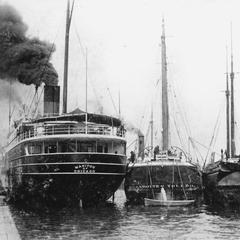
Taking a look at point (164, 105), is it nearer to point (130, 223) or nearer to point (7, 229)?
point (130, 223)

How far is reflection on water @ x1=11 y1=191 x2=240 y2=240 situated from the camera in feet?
55.4

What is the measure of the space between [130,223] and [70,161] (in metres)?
5.93

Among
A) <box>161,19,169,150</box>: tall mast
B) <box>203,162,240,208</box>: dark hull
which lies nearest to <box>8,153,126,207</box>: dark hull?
<box>203,162,240,208</box>: dark hull

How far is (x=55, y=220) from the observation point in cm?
2062

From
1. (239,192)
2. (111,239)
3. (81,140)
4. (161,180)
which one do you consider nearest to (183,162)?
(161,180)

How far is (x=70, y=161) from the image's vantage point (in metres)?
24.7

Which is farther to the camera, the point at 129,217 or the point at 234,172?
the point at 234,172

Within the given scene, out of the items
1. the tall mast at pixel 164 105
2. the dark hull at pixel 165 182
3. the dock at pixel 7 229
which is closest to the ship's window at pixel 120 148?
the dark hull at pixel 165 182

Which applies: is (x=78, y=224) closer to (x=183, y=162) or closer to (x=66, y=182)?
(x=66, y=182)

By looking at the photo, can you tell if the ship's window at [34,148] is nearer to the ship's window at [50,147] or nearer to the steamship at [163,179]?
the ship's window at [50,147]

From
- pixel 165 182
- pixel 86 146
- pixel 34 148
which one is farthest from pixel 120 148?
pixel 34 148

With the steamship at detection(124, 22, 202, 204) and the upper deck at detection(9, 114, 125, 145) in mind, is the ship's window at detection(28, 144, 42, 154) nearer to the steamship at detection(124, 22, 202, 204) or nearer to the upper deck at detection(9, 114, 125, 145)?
the upper deck at detection(9, 114, 125, 145)

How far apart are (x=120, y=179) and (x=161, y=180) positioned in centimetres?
258

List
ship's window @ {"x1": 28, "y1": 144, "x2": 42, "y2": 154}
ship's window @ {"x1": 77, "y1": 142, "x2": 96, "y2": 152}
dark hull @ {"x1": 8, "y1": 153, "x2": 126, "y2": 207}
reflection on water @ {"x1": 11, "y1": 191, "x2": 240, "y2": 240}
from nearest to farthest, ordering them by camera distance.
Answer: reflection on water @ {"x1": 11, "y1": 191, "x2": 240, "y2": 240}, dark hull @ {"x1": 8, "y1": 153, "x2": 126, "y2": 207}, ship's window @ {"x1": 77, "y1": 142, "x2": 96, "y2": 152}, ship's window @ {"x1": 28, "y1": 144, "x2": 42, "y2": 154}
